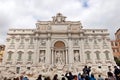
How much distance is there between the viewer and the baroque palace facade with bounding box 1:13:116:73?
133 ft

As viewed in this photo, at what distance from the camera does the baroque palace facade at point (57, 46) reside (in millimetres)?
40594

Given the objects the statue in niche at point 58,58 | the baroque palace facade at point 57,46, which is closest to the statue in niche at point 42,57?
the baroque palace facade at point 57,46

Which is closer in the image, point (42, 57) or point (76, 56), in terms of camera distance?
point (42, 57)

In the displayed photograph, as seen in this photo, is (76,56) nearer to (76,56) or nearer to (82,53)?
(76,56)

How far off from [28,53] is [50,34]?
287 inches

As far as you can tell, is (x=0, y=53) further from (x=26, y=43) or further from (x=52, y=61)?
(x=52, y=61)

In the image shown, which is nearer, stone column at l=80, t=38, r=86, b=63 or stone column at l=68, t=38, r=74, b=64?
stone column at l=68, t=38, r=74, b=64

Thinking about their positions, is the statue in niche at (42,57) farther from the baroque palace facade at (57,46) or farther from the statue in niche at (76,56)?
the statue in niche at (76,56)

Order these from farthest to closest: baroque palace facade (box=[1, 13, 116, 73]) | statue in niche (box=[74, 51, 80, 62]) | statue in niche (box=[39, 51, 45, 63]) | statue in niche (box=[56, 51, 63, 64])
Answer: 1. statue in niche (box=[56, 51, 63, 64])
2. statue in niche (box=[74, 51, 80, 62])
3. statue in niche (box=[39, 51, 45, 63])
4. baroque palace facade (box=[1, 13, 116, 73])

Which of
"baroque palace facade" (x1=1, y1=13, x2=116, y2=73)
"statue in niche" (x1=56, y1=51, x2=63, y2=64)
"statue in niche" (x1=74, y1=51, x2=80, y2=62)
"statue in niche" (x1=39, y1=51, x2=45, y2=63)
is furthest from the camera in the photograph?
"statue in niche" (x1=56, y1=51, x2=63, y2=64)

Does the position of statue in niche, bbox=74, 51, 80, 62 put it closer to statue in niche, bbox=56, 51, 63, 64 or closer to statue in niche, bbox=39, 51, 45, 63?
statue in niche, bbox=56, 51, 63, 64

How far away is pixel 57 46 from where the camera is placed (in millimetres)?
43031

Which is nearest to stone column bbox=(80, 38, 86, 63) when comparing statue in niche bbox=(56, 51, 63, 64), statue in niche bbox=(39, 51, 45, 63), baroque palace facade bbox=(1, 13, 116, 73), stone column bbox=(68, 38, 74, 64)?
baroque palace facade bbox=(1, 13, 116, 73)

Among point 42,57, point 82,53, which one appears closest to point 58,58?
point 42,57
